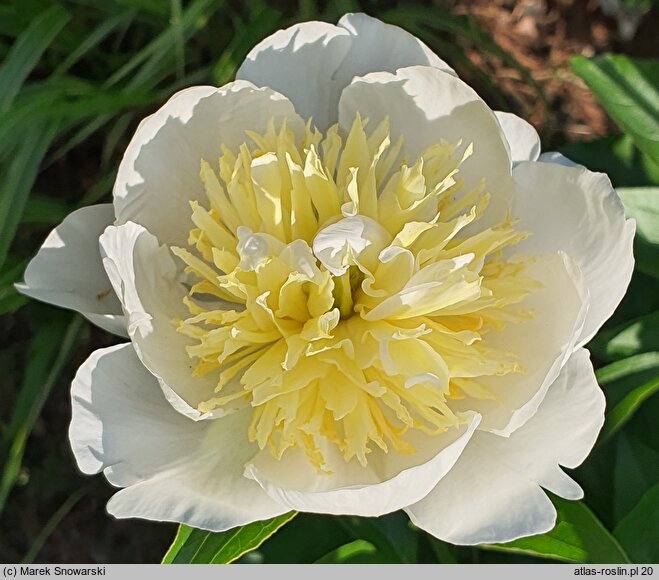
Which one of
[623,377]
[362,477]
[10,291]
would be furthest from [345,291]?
[10,291]

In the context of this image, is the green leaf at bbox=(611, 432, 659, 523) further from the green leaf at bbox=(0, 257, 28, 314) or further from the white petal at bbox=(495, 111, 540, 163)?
the green leaf at bbox=(0, 257, 28, 314)

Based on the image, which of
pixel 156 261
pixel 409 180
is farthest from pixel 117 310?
pixel 409 180

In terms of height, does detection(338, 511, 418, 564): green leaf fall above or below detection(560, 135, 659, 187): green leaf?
below

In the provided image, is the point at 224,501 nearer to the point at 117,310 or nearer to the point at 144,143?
the point at 117,310

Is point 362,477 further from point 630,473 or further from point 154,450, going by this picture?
point 630,473

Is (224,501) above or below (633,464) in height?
above

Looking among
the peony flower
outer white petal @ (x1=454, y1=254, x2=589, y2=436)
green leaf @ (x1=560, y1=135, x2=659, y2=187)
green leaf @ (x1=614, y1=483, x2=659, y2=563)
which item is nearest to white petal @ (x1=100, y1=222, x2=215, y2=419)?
the peony flower
